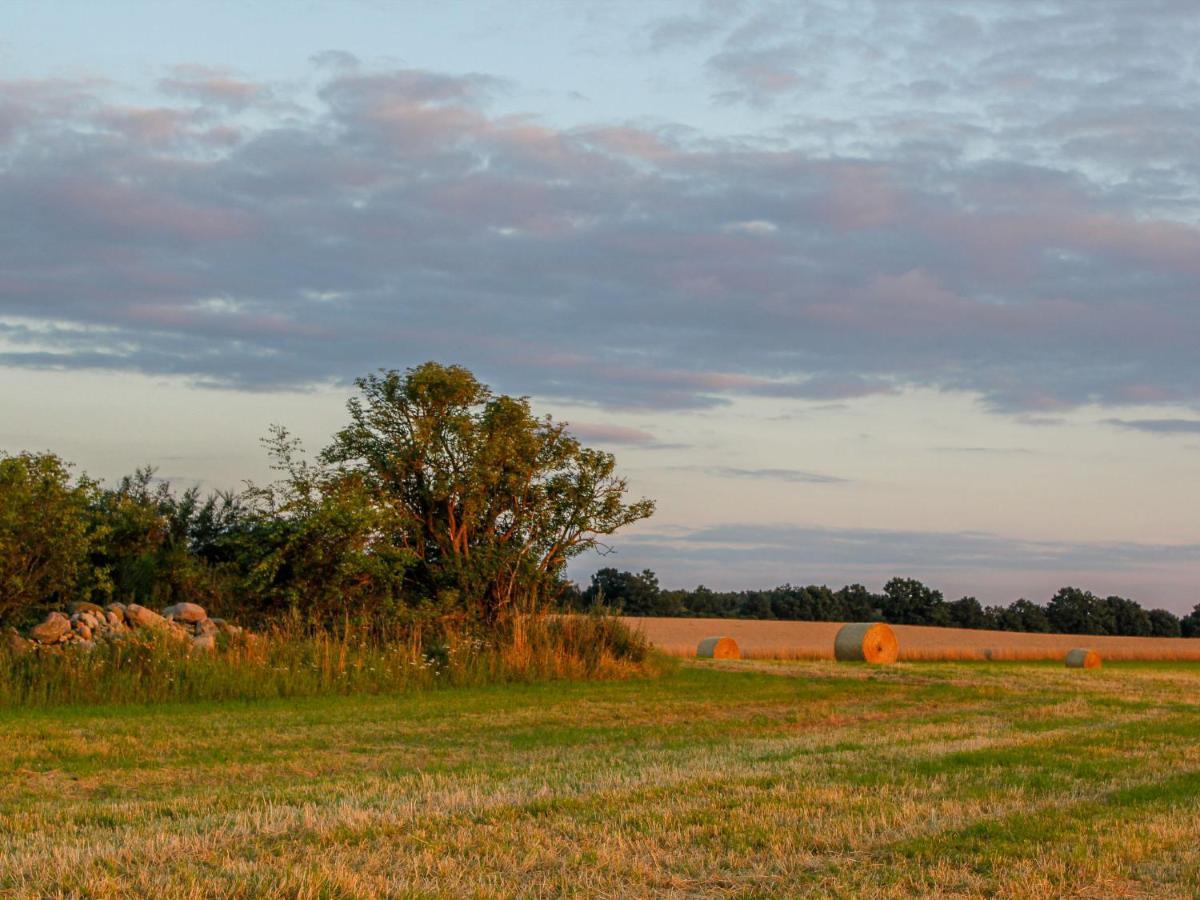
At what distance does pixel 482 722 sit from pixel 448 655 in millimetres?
6140

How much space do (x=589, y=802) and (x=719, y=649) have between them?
2733 cm

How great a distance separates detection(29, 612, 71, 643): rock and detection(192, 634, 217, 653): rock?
1.93 meters

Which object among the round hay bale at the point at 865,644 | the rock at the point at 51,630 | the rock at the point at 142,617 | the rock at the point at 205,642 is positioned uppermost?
the rock at the point at 142,617

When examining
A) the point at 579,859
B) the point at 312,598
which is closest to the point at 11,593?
the point at 312,598

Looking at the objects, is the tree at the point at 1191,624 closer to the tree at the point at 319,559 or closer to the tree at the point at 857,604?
the tree at the point at 857,604

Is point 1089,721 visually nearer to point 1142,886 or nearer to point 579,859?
point 1142,886

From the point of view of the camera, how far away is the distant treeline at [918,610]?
68500 mm

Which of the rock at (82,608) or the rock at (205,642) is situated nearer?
the rock at (205,642)

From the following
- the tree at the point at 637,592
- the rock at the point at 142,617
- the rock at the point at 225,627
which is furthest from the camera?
the tree at the point at 637,592

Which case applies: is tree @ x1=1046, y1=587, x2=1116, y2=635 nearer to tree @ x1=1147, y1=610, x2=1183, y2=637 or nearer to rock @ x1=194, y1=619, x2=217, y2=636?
tree @ x1=1147, y1=610, x2=1183, y2=637

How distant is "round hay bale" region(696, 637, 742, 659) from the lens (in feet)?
117

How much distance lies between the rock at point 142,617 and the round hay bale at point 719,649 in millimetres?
18017

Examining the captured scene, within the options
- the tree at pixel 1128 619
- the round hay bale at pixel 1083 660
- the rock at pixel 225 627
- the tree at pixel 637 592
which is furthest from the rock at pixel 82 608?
the tree at pixel 1128 619

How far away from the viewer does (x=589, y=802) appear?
349 inches
